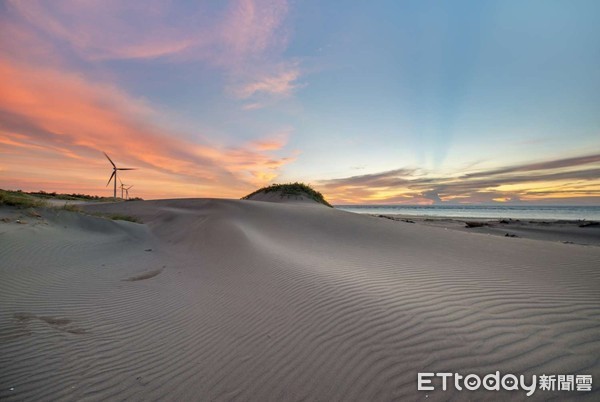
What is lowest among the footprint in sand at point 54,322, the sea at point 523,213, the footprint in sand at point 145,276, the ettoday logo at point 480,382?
the footprint in sand at point 54,322

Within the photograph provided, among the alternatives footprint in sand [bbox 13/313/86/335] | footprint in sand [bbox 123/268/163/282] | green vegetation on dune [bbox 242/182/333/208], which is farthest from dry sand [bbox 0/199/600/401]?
green vegetation on dune [bbox 242/182/333/208]

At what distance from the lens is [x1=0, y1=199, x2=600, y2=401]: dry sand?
254 centimetres

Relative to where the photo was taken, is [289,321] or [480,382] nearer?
[480,382]

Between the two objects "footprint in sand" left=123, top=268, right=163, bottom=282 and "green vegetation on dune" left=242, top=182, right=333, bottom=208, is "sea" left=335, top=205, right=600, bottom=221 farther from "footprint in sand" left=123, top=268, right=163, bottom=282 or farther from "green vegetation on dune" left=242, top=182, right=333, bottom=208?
"footprint in sand" left=123, top=268, right=163, bottom=282

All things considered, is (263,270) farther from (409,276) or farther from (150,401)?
(150,401)

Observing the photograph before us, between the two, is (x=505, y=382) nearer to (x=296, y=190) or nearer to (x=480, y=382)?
(x=480, y=382)

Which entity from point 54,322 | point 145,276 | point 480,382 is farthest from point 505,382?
point 145,276

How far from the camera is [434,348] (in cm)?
272

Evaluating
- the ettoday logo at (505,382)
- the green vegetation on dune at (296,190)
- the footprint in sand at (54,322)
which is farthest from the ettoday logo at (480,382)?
the green vegetation on dune at (296,190)

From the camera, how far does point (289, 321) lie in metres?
3.75

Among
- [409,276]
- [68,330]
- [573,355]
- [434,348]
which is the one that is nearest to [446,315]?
[434,348]

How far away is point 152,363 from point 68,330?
6.02 feet

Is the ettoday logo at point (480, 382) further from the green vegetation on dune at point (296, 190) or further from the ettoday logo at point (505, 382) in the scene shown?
the green vegetation on dune at point (296, 190)

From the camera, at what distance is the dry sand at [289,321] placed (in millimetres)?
2539
